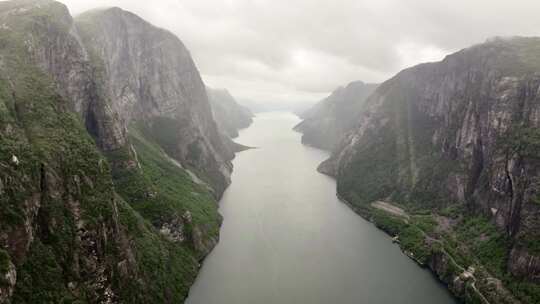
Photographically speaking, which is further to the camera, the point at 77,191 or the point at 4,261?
the point at 77,191

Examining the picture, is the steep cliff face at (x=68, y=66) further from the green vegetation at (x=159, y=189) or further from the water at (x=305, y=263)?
the water at (x=305, y=263)

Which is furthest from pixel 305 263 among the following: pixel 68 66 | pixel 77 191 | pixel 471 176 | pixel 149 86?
pixel 149 86

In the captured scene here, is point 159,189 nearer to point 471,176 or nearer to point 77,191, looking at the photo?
point 77,191

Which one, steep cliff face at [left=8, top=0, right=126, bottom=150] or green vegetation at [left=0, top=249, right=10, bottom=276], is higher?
steep cliff face at [left=8, top=0, right=126, bottom=150]

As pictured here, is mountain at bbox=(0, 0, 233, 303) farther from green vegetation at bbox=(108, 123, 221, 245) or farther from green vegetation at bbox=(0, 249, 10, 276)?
green vegetation at bbox=(108, 123, 221, 245)

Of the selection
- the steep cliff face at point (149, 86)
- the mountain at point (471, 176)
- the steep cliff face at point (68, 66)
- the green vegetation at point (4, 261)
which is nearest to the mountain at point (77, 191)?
the green vegetation at point (4, 261)

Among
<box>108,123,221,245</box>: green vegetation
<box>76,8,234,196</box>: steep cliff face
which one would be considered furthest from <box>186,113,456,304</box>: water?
<box>76,8,234,196</box>: steep cliff face
